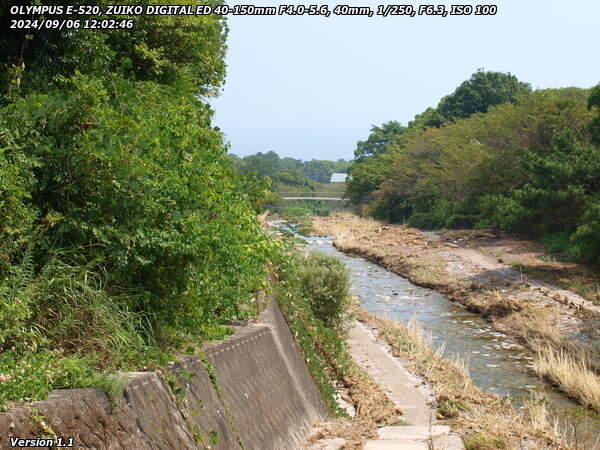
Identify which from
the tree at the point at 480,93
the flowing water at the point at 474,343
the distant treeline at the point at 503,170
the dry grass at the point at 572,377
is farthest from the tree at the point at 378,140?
the dry grass at the point at 572,377

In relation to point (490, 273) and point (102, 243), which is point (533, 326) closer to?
point (490, 273)

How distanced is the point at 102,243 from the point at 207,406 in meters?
1.47

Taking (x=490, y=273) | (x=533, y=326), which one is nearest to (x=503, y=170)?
(x=490, y=273)

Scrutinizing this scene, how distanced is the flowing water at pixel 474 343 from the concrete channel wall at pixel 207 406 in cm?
292

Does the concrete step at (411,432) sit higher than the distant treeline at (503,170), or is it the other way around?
the distant treeline at (503,170)

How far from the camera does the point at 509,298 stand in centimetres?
2642

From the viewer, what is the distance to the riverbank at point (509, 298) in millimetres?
17359

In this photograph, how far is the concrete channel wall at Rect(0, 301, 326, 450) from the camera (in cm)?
430

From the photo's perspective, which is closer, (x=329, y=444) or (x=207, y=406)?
(x=207, y=406)

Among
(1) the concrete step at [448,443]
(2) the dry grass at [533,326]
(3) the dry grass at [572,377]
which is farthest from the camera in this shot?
(2) the dry grass at [533,326]

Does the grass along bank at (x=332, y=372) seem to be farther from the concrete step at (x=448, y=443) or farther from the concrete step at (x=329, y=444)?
the concrete step at (x=448, y=443)

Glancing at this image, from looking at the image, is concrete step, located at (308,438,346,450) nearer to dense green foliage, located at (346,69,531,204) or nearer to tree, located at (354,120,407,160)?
dense green foliage, located at (346,69,531,204)

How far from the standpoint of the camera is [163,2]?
1315 cm

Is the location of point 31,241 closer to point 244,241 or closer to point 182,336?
point 182,336
